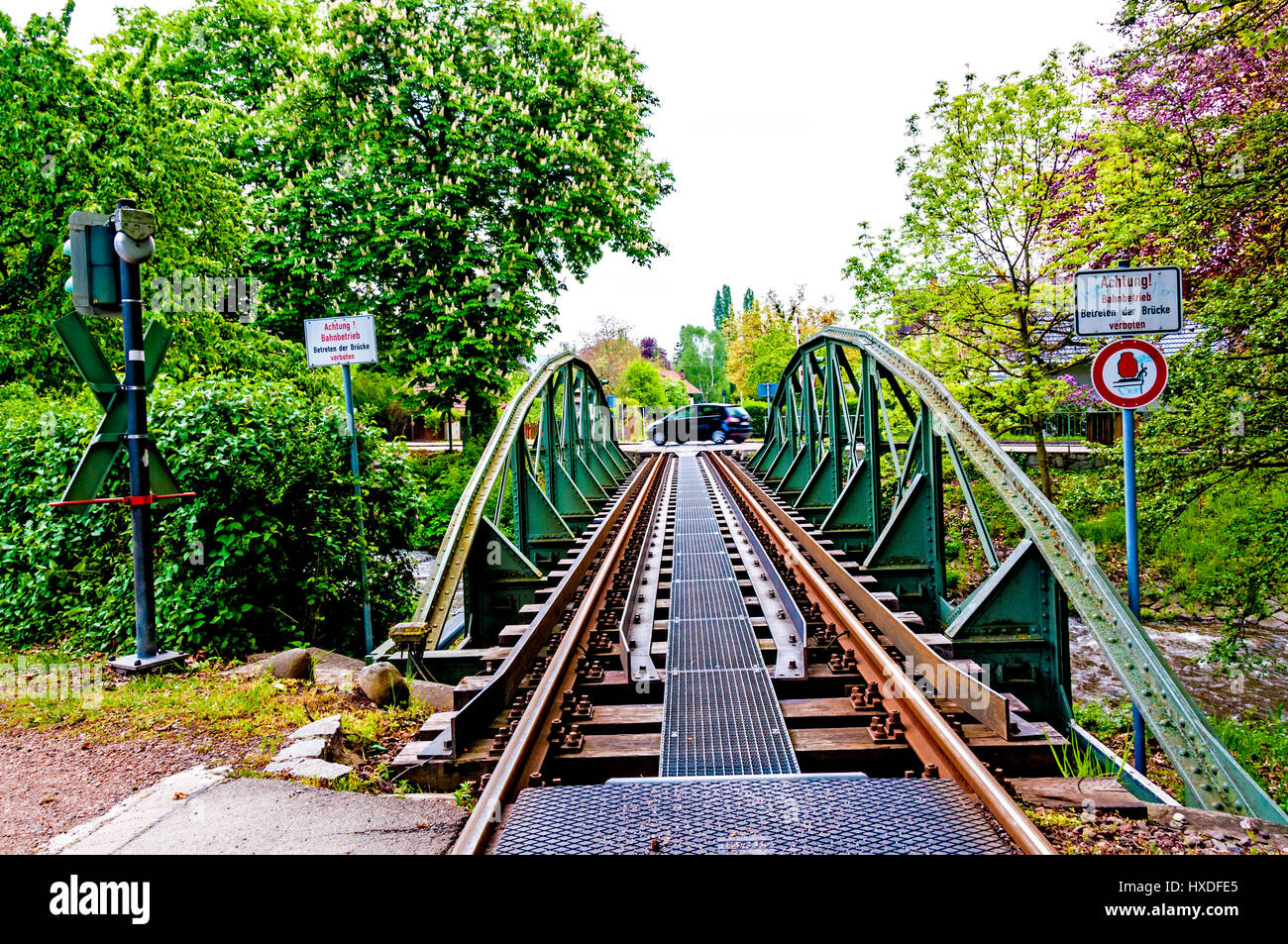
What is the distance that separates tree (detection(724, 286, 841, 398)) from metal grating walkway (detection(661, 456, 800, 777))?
105ft

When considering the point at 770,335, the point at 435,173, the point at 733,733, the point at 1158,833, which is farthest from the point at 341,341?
the point at 770,335

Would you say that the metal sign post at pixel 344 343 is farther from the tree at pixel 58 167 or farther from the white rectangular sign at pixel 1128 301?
the white rectangular sign at pixel 1128 301

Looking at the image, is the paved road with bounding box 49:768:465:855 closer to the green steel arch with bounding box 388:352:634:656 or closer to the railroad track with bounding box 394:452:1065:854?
the railroad track with bounding box 394:452:1065:854

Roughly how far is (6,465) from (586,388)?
7.95 m

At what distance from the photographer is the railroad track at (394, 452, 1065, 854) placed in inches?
94.0

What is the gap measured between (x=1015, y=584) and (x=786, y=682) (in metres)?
1.63

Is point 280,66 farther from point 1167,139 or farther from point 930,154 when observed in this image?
point 1167,139

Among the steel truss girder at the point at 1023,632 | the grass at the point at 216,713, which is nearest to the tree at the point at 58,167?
the grass at the point at 216,713

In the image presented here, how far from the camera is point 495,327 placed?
16.2m

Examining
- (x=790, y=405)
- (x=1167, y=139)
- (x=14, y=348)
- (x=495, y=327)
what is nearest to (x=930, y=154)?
(x=790, y=405)

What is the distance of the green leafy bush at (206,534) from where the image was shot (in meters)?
5.36

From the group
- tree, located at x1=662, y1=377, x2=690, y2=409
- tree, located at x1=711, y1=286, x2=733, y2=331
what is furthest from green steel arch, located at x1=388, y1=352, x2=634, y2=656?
tree, located at x1=711, y1=286, x2=733, y2=331

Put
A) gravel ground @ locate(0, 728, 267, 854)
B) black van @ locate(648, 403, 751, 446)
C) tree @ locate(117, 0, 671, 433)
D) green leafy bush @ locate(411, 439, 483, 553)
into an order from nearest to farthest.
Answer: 1. gravel ground @ locate(0, 728, 267, 854)
2. green leafy bush @ locate(411, 439, 483, 553)
3. tree @ locate(117, 0, 671, 433)
4. black van @ locate(648, 403, 751, 446)

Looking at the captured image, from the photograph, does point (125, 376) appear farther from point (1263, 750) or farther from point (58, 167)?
point (1263, 750)
